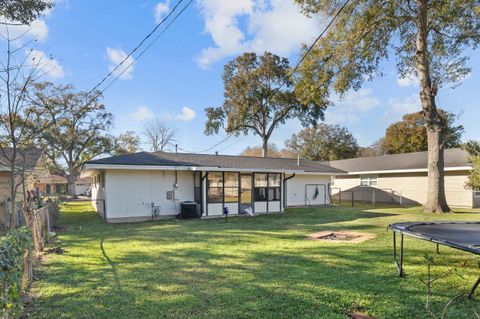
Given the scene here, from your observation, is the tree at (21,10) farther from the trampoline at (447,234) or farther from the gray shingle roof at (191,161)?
the trampoline at (447,234)

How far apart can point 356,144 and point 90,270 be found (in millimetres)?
38148

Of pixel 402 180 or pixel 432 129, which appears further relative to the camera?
pixel 402 180

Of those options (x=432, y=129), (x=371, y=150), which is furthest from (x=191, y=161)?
(x=371, y=150)

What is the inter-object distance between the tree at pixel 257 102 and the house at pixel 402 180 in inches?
333

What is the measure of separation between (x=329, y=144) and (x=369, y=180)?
1678 cm

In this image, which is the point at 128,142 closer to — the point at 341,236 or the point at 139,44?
the point at 139,44

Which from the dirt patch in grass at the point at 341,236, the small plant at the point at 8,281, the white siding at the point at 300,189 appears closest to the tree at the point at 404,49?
the white siding at the point at 300,189

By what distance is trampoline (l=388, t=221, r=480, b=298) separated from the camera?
3714 millimetres

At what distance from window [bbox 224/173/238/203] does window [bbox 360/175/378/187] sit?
12.5m

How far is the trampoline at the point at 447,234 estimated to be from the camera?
371 centimetres

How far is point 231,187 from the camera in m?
14.6

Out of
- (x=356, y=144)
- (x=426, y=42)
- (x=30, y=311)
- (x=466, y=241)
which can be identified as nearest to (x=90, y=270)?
(x=30, y=311)

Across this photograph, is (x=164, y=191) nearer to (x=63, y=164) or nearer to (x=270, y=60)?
(x=270, y=60)

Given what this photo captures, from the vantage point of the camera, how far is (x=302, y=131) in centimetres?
4184
